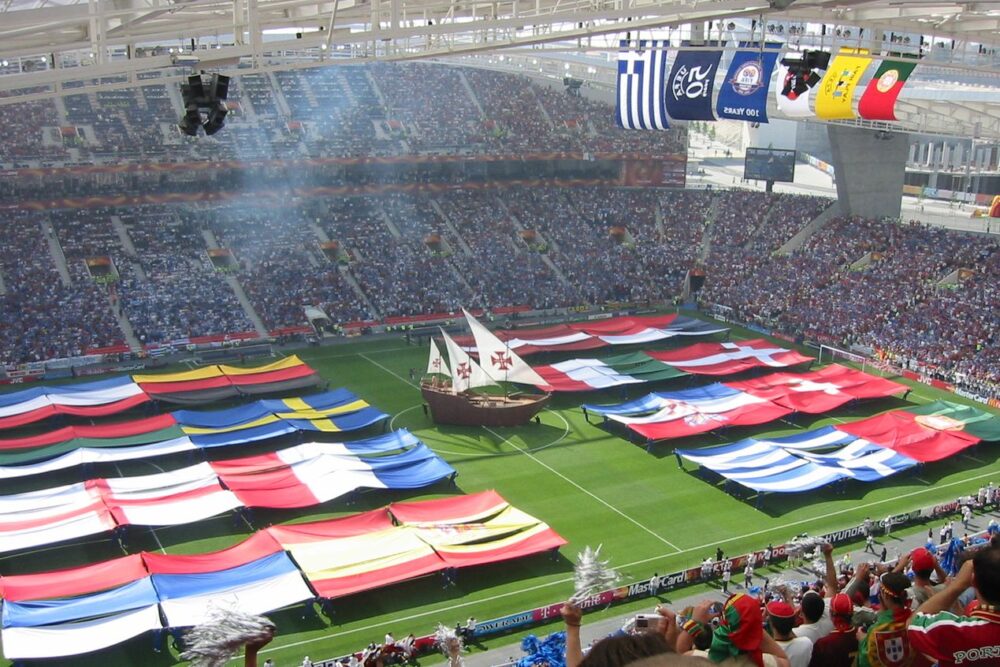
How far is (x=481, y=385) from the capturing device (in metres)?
32.0

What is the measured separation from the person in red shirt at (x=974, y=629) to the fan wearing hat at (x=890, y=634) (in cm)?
66

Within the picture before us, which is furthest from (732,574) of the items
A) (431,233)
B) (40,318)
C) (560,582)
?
(431,233)

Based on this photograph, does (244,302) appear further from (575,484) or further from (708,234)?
(708,234)

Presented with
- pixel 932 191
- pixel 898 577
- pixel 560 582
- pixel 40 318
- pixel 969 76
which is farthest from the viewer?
pixel 932 191

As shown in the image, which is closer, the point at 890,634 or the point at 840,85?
the point at 890,634

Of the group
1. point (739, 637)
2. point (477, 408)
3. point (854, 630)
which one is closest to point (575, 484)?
point (477, 408)

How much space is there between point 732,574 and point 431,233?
3353 cm

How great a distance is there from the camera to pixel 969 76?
4841 centimetres

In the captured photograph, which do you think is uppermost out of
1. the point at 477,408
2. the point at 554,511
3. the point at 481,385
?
the point at 481,385

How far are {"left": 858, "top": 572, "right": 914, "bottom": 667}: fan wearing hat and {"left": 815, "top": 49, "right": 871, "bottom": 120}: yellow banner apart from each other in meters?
27.3

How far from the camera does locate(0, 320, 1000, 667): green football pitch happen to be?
813 inches

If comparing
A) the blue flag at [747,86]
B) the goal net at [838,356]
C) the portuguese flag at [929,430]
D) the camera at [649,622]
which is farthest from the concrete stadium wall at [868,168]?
the camera at [649,622]

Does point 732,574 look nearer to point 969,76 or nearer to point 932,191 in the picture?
point 969,76

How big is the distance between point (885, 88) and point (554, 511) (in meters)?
16.3
